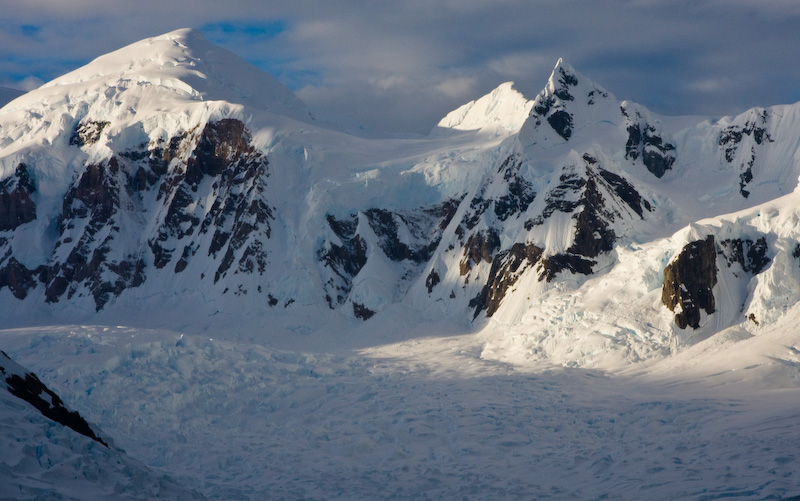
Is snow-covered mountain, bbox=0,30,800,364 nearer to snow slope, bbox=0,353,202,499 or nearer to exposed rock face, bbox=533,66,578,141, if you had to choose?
exposed rock face, bbox=533,66,578,141

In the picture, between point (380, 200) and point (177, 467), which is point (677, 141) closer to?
point (380, 200)

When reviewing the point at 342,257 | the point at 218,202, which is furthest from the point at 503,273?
the point at 218,202

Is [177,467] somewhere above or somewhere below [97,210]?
below

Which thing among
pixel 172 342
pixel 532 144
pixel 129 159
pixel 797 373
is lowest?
pixel 797 373

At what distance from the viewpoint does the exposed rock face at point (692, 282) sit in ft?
210

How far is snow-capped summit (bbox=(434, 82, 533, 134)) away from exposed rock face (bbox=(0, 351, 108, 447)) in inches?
3937

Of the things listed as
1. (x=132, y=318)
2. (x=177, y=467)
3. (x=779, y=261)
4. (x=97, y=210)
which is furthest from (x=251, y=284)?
(x=779, y=261)

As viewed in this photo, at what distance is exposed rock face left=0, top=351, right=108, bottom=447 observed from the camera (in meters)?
28.6

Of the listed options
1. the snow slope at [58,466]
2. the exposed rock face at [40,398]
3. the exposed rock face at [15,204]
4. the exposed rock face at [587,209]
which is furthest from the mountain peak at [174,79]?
the snow slope at [58,466]

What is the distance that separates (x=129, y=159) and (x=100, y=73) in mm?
30075

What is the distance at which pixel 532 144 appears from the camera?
9050 centimetres

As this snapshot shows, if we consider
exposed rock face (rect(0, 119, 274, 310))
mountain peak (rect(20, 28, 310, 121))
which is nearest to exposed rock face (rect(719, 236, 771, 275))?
exposed rock face (rect(0, 119, 274, 310))

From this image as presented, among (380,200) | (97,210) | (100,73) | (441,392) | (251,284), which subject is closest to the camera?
(441,392)

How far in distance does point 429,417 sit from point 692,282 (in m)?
27.5
